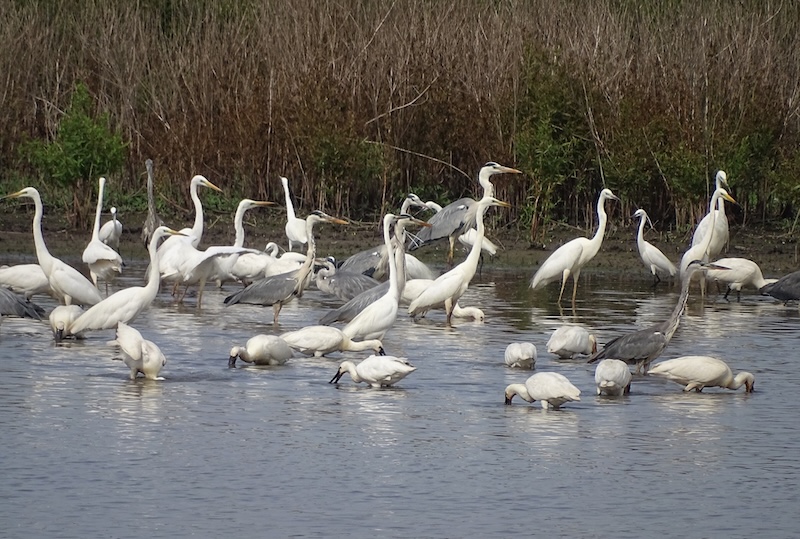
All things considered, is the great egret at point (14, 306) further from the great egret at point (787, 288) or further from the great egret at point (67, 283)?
the great egret at point (787, 288)

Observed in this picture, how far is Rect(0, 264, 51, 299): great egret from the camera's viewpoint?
540 inches

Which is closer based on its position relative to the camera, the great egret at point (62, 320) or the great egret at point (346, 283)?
the great egret at point (62, 320)

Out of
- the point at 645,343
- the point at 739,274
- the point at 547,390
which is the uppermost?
the point at 739,274

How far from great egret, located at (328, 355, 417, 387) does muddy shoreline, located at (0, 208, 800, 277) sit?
9285mm

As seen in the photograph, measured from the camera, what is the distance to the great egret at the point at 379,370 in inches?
386

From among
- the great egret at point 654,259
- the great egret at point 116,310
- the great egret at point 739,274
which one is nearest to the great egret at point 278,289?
the great egret at point 116,310

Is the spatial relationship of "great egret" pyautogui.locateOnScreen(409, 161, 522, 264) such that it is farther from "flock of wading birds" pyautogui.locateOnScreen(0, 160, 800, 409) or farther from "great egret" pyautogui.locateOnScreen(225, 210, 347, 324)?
"great egret" pyautogui.locateOnScreen(225, 210, 347, 324)

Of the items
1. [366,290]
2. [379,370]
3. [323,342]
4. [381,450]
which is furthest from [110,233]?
[381,450]

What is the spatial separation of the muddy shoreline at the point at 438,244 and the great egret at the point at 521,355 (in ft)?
26.8

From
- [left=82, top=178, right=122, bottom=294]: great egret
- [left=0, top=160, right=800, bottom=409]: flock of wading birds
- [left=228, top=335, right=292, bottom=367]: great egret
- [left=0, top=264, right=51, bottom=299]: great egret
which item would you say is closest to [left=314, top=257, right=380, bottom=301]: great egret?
[left=0, top=160, right=800, bottom=409]: flock of wading birds

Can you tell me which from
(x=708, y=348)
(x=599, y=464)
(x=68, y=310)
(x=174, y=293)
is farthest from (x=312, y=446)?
(x=174, y=293)

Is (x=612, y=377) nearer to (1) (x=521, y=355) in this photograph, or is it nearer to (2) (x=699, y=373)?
(2) (x=699, y=373)

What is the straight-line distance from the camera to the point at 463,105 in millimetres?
22250

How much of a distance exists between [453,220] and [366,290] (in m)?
4.73
